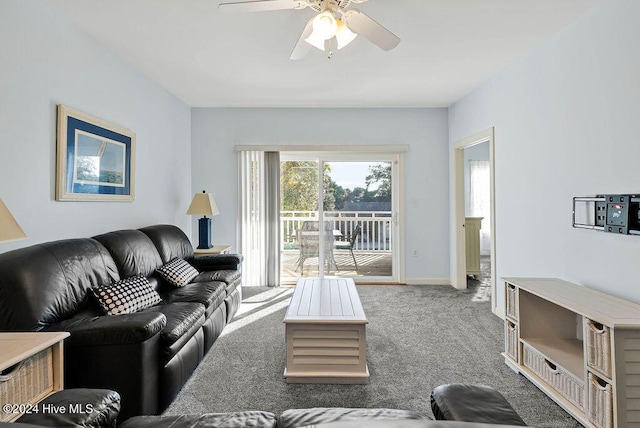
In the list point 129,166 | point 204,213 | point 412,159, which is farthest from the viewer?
point 412,159

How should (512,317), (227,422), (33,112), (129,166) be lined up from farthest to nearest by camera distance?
(129,166), (512,317), (33,112), (227,422)

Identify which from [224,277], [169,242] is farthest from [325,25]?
[169,242]

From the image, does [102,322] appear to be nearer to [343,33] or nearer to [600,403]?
[343,33]

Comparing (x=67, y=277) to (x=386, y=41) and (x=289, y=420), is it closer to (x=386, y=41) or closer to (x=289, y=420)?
(x=289, y=420)

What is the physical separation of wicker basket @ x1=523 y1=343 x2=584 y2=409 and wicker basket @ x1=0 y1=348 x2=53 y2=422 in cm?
265

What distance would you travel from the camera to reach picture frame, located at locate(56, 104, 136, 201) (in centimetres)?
235

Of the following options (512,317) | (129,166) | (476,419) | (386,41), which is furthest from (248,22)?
(512,317)

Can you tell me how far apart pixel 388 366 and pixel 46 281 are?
2280 millimetres

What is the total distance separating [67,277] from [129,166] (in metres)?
1.58

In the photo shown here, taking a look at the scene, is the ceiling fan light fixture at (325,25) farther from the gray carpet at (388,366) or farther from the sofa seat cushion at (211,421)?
the gray carpet at (388,366)

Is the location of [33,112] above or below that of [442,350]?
above

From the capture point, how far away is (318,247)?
493 cm

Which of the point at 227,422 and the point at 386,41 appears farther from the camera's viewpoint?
the point at 386,41

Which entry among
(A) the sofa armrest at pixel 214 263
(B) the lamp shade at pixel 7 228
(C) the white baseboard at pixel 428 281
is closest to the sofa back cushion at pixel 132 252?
(A) the sofa armrest at pixel 214 263
